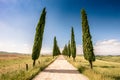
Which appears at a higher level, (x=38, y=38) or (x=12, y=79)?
(x=38, y=38)

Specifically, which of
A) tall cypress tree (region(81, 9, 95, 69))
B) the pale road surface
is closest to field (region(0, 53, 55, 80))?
the pale road surface

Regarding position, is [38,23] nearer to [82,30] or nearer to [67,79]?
[82,30]

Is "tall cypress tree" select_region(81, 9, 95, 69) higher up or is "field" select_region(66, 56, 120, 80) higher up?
"tall cypress tree" select_region(81, 9, 95, 69)

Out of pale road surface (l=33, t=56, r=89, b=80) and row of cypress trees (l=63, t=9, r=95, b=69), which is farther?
row of cypress trees (l=63, t=9, r=95, b=69)

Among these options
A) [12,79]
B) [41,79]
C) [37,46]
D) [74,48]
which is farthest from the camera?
[74,48]

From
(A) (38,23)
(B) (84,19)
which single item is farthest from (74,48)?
(A) (38,23)

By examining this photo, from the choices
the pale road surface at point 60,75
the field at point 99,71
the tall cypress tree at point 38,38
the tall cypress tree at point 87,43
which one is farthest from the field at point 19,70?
the tall cypress tree at point 87,43

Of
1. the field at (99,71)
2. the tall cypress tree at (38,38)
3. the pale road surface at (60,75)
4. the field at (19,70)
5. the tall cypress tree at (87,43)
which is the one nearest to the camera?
the field at (19,70)

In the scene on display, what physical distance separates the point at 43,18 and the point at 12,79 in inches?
651

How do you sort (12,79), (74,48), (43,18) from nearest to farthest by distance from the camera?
(12,79)
(43,18)
(74,48)

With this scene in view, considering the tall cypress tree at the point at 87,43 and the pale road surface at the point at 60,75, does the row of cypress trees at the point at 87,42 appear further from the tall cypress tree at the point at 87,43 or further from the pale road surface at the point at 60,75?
the pale road surface at the point at 60,75

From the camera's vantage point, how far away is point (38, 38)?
25.9 m

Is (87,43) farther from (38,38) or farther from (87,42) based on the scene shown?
(38,38)

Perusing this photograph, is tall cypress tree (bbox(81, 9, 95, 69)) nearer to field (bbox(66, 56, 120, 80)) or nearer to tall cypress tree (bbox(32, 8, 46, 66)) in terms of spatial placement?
field (bbox(66, 56, 120, 80))
